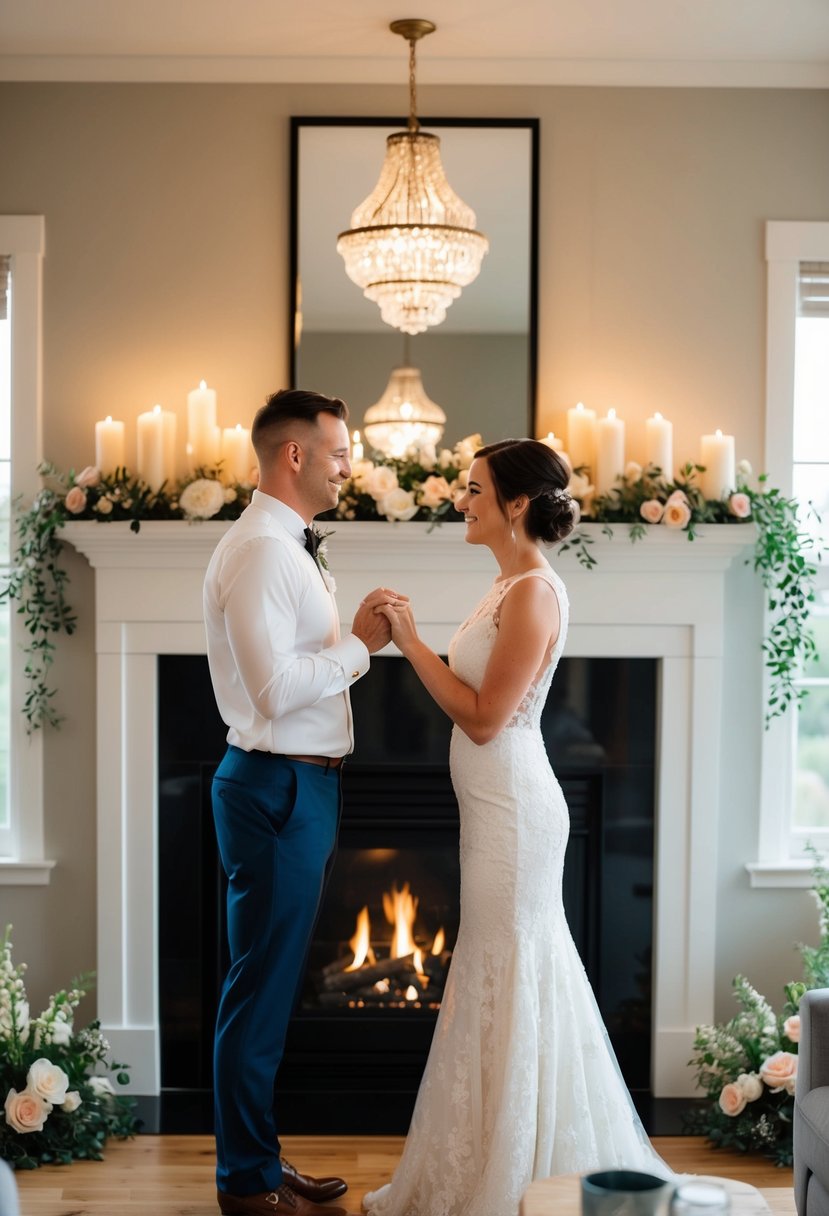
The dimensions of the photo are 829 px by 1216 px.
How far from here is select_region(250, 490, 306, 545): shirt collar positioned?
2566 mm

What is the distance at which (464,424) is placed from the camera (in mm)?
3535

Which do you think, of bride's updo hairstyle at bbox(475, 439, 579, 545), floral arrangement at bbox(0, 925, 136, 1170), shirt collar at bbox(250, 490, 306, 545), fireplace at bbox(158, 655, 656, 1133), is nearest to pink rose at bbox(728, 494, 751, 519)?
fireplace at bbox(158, 655, 656, 1133)

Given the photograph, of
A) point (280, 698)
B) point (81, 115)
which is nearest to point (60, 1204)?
point (280, 698)

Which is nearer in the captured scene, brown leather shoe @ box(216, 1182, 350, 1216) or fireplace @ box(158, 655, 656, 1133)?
brown leather shoe @ box(216, 1182, 350, 1216)

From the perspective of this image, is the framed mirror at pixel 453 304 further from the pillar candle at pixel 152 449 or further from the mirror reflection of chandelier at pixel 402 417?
the pillar candle at pixel 152 449

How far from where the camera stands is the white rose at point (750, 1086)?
3.11 meters

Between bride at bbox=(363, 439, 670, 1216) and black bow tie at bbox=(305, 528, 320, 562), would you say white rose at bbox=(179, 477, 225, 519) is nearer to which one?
black bow tie at bbox=(305, 528, 320, 562)

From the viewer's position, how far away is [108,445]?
3.40 meters

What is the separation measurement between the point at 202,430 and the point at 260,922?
1.47m

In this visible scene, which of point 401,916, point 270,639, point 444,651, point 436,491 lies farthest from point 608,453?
point 401,916

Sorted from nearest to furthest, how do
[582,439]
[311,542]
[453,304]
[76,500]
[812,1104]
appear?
[812,1104], [311,542], [76,500], [582,439], [453,304]

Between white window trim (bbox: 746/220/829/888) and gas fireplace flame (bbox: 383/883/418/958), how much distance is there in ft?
3.29

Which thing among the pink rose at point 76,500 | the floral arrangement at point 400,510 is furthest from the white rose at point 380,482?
the pink rose at point 76,500

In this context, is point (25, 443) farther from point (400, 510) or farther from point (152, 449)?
point (400, 510)
